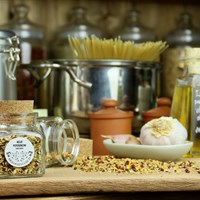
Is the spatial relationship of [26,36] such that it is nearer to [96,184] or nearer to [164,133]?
[164,133]

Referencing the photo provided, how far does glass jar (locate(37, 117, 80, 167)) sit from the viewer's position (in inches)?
34.4

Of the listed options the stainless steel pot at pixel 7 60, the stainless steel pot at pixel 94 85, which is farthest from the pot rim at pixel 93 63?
the stainless steel pot at pixel 7 60

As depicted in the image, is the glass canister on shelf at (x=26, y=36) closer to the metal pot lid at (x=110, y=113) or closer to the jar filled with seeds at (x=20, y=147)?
the metal pot lid at (x=110, y=113)

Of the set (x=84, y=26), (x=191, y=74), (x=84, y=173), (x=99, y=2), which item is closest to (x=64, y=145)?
(x=84, y=173)

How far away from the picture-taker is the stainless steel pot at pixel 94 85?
1.21 metres

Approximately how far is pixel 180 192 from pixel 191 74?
1.06 ft

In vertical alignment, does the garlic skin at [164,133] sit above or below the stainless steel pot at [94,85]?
below

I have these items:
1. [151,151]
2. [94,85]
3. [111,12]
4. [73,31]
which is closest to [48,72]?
[94,85]

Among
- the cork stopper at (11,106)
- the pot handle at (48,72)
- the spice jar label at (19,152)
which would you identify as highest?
the pot handle at (48,72)

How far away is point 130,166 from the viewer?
0.83 m

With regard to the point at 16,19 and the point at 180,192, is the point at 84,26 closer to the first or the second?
the point at 16,19

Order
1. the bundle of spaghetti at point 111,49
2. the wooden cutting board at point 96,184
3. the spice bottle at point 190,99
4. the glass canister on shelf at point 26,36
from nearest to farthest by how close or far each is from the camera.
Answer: the wooden cutting board at point 96,184
the spice bottle at point 190,99
the bundle of spaghetti at point 111,49
the glass canister on shelf at point 26,36

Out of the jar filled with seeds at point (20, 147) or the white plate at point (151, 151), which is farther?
the white plate at point (151, 151)

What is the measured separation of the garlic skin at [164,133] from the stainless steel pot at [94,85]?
0.91 ft
